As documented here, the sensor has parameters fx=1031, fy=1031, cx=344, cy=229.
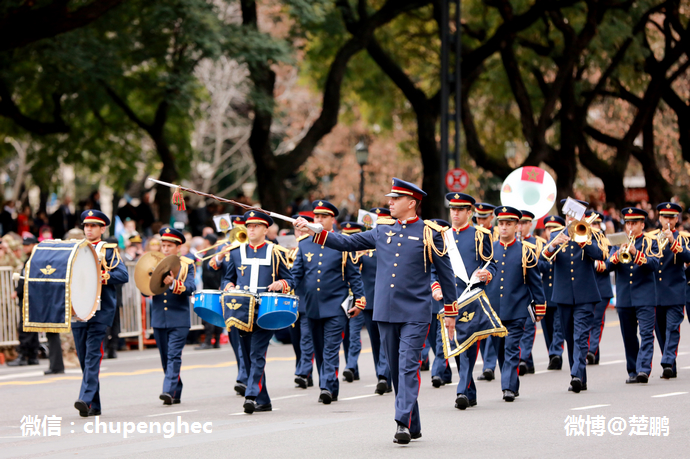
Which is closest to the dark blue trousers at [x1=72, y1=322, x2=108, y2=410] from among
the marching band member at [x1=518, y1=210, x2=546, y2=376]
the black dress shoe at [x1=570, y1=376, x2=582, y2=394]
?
the black dress shoe at [x1=570, y1=376, x2=582, y2=394]

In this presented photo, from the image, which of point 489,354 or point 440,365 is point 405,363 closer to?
point 440,365

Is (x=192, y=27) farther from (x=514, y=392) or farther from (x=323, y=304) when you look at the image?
(x=514, y=392)

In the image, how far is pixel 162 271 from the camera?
37.4 ft

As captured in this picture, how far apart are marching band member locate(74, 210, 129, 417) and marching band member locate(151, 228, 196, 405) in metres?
0.57

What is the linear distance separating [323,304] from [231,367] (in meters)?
4.62

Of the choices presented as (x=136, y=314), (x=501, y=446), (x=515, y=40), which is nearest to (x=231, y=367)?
(x=136, y=314)

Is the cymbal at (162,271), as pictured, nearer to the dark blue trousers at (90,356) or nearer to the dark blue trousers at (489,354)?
the dark blue trousers at (90,356)

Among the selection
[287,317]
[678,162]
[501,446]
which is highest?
[678,162]

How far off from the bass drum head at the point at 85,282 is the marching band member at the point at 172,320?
821mm

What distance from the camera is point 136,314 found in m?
19.4

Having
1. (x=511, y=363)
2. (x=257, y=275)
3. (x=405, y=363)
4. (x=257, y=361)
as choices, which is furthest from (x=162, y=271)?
(x=511, y=363)

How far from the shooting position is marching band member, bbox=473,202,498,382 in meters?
12.5

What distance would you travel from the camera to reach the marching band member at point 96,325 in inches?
428

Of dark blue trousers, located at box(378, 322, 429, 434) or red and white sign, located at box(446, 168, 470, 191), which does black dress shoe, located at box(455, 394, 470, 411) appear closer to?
dark blue trousers, located at box(378, 322, 429, 434)
